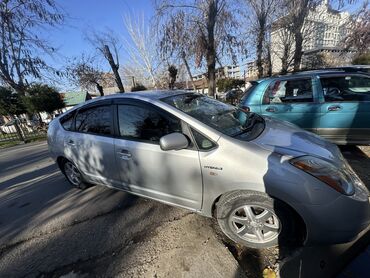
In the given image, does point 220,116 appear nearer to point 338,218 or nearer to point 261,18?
point 338,218

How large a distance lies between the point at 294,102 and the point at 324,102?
511mm

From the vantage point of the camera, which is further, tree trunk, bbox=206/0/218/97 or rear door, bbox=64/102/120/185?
tree trunk, bbox=206/0/218/97

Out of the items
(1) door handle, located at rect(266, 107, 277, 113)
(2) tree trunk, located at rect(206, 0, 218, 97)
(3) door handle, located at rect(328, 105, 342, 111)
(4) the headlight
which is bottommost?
(4) the headlight

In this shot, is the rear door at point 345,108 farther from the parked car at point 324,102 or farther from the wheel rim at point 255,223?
the wheel rim at point 255,223

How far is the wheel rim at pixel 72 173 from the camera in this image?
12.7 ft

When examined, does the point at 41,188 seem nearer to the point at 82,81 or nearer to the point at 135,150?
the point at 135,150

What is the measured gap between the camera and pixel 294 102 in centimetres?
437

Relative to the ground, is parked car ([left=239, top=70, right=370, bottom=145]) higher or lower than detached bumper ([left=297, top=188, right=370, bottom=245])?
higher

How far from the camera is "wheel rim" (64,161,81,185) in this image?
3859 millimetres

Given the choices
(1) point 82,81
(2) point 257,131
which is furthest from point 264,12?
(1) point 82,81

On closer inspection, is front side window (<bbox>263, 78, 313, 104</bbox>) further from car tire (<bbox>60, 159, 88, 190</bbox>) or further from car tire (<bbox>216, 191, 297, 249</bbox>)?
car tire (<bbox>60, 159, 88, 190</bbox>)

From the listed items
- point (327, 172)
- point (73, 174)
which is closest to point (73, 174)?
point (73, 174)

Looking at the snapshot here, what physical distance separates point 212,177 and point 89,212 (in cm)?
220

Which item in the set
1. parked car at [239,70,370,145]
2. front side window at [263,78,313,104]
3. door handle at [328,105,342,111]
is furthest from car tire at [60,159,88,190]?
door handle at [328,105,342,111]
